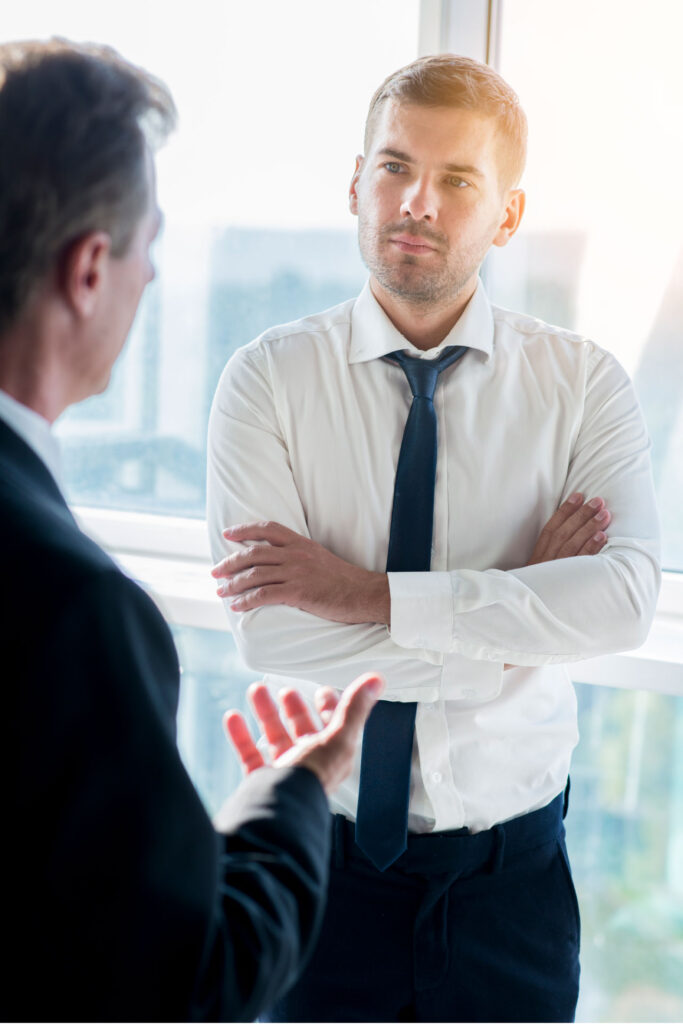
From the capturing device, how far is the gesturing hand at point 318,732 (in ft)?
3.27

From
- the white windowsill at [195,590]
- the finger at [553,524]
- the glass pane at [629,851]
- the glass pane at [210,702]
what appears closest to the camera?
the finger at [553,524]

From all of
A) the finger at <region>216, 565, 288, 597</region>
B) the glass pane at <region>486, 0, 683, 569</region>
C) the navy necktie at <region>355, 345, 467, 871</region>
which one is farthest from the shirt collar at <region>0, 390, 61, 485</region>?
the glass pane at <region>486, 0, 683, 569</region>

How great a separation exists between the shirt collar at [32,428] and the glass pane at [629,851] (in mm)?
1769

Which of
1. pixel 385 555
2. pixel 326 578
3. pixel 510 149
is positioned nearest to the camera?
pixel 326 578

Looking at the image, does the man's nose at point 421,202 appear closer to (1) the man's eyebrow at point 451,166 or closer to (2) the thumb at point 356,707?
(1) the man's eyebrow at point 451,166

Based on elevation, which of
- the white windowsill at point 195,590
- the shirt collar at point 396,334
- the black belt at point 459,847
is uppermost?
the shirt collar at point 396,334

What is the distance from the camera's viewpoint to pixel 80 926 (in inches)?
28.4

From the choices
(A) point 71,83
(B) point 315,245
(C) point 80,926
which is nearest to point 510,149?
(B) point 315,245

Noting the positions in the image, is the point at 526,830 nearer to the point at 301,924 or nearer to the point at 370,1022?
the point at 370,1022

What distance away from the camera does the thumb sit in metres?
1.02

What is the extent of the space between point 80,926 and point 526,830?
118 centimetres

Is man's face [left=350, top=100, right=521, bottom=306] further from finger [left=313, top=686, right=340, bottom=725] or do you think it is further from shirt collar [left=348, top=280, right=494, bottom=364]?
finger [left=313, top=686, right=340, bottom=725]

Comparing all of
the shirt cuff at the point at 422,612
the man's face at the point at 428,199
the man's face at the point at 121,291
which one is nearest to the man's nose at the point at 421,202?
the man's face at the point at 428,199

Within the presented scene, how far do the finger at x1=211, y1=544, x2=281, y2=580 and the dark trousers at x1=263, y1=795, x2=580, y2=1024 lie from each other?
20.4 inches
